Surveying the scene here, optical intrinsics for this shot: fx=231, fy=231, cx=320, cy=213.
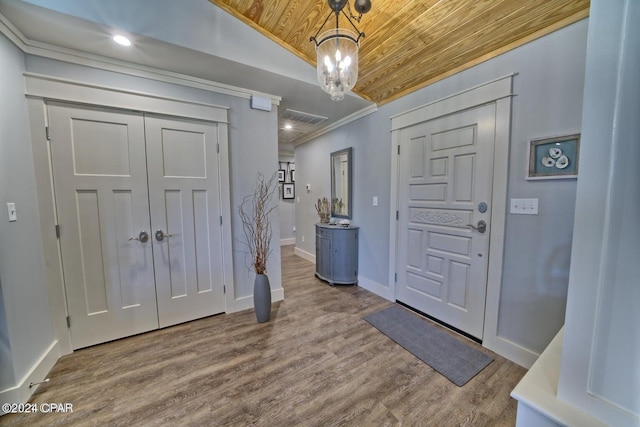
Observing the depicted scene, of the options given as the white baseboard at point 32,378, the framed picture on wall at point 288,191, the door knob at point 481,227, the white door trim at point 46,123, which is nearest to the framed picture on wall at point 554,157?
the door knob at point 481,227

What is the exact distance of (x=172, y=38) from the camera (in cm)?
173

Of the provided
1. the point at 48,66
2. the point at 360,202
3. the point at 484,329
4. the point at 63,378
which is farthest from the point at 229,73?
the point at 484,329

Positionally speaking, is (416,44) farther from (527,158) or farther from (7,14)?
(7,14)

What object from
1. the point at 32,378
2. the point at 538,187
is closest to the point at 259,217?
the point at 32,378

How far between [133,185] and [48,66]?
3.24 ft

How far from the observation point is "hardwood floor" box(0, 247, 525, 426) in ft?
4.50

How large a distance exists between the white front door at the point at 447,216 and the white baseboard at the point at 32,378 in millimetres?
3098

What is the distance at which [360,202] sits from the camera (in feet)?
10.8

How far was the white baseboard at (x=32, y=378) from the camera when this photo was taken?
1.39m

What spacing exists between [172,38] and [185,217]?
1487mm

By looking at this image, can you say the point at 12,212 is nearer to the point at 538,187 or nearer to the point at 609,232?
the point at 609,232

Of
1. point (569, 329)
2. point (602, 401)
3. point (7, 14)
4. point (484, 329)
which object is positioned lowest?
point (484, 329)

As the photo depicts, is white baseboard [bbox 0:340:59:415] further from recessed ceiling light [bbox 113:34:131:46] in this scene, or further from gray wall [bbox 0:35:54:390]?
recessed ceiling light [bbox 113:34:131:46]

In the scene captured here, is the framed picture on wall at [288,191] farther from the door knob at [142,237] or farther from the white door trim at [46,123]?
the door knob at [142,237]
